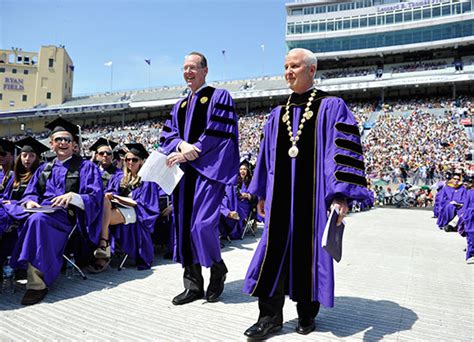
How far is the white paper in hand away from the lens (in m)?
3.51

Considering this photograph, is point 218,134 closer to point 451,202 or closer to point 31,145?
point 31,145

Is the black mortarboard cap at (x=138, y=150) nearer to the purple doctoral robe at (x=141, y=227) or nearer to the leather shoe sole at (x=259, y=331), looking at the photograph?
the purple doctoral robe at (x=141, y=227)

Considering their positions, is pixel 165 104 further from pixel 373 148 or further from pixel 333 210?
pixel 333 210

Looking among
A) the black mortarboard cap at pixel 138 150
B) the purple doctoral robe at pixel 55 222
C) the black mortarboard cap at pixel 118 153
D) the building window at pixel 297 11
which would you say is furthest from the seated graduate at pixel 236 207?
the building window at pixel 297 11

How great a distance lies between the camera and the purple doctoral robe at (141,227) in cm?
480

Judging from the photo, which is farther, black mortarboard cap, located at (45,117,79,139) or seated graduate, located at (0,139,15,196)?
seated graduate, located at (0,139,15,196)

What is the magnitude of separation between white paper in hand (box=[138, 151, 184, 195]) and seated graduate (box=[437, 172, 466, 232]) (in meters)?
8.12

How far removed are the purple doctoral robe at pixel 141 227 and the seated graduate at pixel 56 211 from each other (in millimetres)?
523

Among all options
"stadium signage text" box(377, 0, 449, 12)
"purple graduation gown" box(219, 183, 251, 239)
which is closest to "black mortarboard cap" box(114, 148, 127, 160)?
"purple graduation gown" box(219, 183, 251, 239)

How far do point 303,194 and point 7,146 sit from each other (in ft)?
14.8

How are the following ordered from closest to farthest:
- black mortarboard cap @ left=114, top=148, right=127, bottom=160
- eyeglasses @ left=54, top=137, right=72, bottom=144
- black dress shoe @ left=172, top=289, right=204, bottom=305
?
1. black dress shoe @ left=172, top=289, right=204, bottom=305
2. eyeglasses @ left=54, top=137, right=72, bottom=144
3. black mortarboard cap @ left=114, top=148, right=127, bottom=160

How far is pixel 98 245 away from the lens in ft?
14.7

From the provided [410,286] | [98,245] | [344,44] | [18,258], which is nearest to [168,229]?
[98,245]

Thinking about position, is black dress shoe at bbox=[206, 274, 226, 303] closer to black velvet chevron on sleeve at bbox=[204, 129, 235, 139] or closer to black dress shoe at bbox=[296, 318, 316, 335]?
black dress shoe at bbox=[296, 318, 316, 335]
